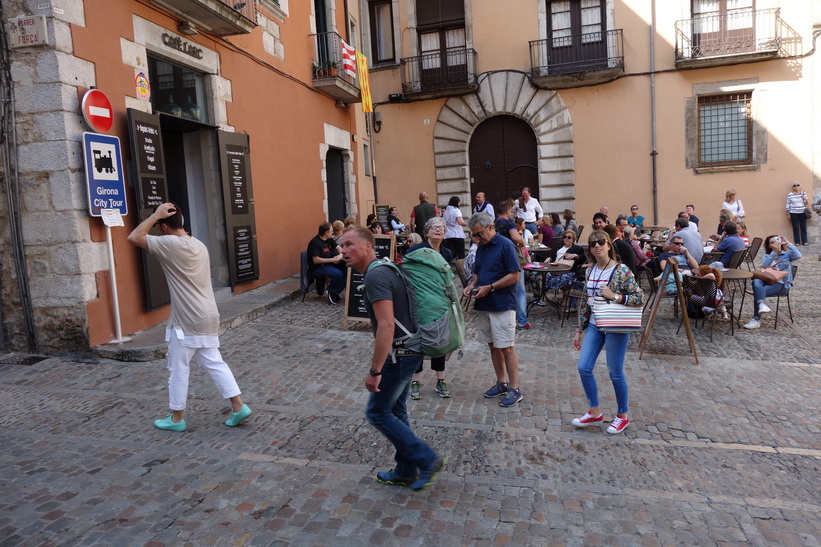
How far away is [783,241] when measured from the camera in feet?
28.4

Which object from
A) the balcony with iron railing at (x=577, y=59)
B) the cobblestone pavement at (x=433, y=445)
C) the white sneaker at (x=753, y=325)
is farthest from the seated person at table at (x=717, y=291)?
the balcony with iron railing at (x=577, y=59)

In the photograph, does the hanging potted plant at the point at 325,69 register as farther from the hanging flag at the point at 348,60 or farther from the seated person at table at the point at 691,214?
the seated person at table at the point at 691,214

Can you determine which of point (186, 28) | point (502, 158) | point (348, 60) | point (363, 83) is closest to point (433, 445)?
point (186, 28)

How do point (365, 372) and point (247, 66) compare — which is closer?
point (365, 372)

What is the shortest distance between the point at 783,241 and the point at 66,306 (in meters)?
9.03

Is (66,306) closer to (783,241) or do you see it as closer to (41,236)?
(41,236)

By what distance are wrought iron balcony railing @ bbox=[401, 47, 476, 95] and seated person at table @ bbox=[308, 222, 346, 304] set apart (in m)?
9.61

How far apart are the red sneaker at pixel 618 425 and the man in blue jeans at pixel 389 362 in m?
1.60

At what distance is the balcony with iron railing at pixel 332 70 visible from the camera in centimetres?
1300

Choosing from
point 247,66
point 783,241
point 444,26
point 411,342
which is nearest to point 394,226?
point 247,66

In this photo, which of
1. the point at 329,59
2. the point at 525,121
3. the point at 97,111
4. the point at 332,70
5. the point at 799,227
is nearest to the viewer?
the point at 97,111

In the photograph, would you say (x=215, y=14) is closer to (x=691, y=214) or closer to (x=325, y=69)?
(x=325, y=69)

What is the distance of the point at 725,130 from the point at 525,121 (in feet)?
17.3

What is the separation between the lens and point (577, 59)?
17297 mm
